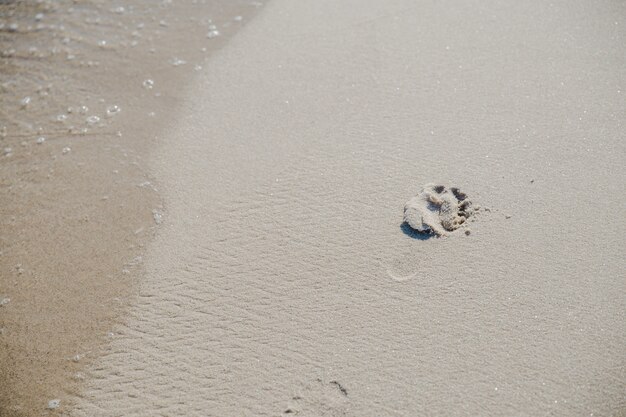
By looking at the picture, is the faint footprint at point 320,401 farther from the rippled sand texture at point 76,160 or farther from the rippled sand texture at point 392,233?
the rippled sand texture at point 76,160

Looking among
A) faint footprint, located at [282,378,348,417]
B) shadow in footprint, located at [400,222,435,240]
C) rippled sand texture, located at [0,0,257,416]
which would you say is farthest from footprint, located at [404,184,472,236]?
rippled sand texture, located at [0,0,257,416]

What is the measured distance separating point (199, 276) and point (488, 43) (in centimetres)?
307

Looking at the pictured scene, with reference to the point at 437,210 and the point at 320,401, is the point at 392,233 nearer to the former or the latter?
the point at 437,210

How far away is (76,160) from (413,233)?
9.31ft

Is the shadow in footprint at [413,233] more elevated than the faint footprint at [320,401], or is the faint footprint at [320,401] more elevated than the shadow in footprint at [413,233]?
the shadow in footprint at [413,233]

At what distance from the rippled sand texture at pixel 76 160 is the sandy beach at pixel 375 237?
0.11ft

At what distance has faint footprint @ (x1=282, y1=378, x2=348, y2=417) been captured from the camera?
8.14 feet

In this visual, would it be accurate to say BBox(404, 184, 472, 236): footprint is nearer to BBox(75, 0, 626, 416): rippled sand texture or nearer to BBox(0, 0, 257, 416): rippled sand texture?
BBox(75, 0, 626, 416): rippled sand texture

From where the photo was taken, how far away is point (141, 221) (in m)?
3.54

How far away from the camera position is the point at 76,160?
4.04 meters

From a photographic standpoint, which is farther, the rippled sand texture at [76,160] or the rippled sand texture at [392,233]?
the rippled sand texture at [76,160]

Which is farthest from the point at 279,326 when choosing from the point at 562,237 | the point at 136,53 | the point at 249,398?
the point at 136,53

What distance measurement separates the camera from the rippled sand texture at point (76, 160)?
3031 mm

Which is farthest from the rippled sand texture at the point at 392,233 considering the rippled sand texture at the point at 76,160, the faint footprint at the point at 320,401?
the rippled sand texture at the point at 76,160
